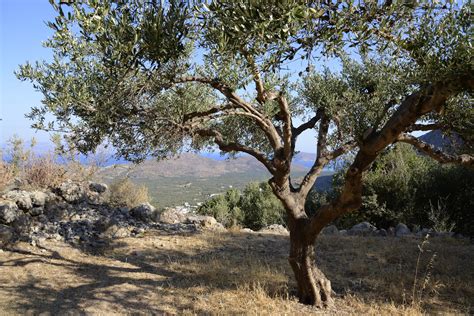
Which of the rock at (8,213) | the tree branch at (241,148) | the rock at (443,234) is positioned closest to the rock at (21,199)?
the rock at (8,213)

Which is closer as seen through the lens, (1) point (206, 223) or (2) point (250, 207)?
(1) point (206, 223)

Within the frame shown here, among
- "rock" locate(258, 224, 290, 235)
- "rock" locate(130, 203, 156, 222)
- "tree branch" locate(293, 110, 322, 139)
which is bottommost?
"rock" locate(258, 224, 290, 235)

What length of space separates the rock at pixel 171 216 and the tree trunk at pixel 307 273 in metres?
8.70

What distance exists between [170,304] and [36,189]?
9236 millimetres

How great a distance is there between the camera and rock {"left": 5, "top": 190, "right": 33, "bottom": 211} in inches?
492

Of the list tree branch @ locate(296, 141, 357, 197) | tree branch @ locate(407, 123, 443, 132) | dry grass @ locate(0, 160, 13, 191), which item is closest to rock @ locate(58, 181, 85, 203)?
dry grass @ locate(0, 160, 13, 191)

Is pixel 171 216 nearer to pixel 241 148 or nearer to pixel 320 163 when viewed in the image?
pixel 241 148

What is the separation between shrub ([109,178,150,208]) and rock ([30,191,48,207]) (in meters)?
3.47

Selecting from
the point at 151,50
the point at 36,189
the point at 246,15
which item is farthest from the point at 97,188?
the point at 246,15

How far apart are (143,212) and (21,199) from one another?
4085mm

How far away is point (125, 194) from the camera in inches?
675

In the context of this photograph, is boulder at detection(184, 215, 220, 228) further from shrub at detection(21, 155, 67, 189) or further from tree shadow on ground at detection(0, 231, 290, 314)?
shrub at detection(21, 155, 67, 189)

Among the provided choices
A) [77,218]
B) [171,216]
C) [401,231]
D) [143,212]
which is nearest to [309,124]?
[401,231]

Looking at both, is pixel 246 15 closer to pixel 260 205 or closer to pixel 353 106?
pixel 353 106
